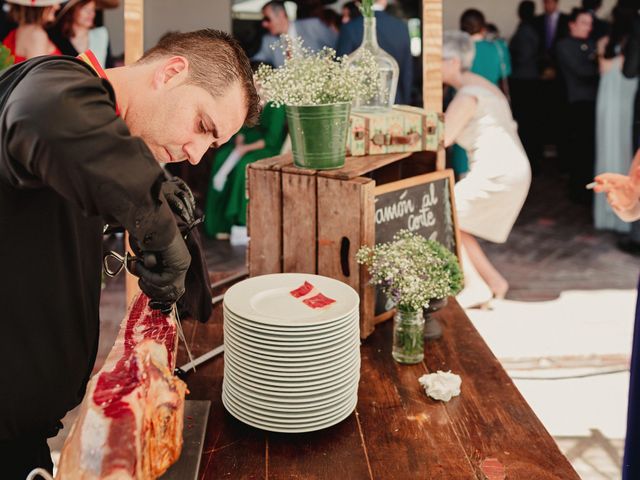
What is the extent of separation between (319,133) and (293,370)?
678mm

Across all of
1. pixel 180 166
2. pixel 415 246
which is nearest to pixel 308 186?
pixel 415 246

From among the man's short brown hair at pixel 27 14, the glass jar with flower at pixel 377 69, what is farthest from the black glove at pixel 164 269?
the man's short brown hair at pixel 27 14

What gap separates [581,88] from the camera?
7.61 meters

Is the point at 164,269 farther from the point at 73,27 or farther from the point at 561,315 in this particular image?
the point at 73,27

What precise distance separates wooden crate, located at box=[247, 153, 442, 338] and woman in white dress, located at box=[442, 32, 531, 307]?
2595 mm

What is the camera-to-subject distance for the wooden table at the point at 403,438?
1.32 metres

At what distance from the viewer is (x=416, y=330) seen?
1.71 metres

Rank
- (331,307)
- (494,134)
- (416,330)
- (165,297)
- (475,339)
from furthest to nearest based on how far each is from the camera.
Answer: (494,134)
(475,339)
(416,330)
(331,307)
(165,297)

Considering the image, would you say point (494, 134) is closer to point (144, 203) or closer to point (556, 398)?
Answer: point (556, 398)

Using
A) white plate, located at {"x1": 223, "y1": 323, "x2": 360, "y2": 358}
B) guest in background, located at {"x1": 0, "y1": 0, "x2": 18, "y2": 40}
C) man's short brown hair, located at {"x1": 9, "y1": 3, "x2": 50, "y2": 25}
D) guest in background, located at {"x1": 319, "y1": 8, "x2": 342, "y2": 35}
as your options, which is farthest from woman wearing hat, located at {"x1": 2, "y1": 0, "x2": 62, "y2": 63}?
white plate, located at {"x1": 223, "y1": 323, "x2": 360, "y2": 358}

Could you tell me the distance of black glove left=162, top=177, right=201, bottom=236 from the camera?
1420 mm

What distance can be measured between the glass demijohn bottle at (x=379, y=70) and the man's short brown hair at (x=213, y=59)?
0.71 meters

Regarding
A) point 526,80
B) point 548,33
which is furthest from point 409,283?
point 548,33

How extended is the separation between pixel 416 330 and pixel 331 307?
281 millimetres
